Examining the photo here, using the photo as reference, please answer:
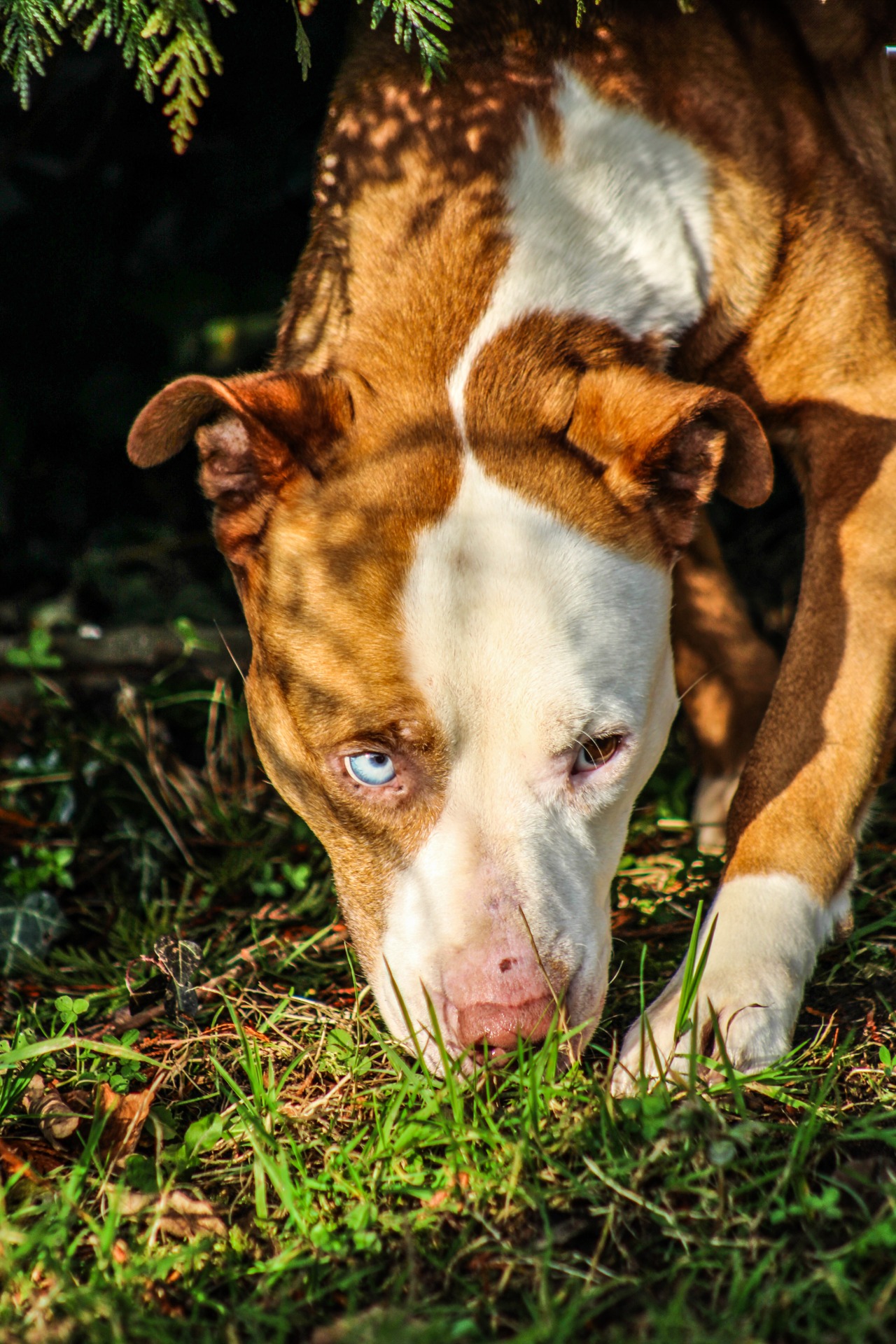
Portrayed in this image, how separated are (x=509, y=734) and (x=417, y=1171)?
0.79 meters

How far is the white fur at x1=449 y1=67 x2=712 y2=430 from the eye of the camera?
267cm

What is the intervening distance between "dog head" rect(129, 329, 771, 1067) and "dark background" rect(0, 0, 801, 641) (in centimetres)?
175

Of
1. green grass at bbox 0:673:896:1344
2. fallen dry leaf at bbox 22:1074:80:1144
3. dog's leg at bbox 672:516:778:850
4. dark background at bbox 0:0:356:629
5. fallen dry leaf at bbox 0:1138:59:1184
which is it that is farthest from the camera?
dark background at bbox 0:0:356:629

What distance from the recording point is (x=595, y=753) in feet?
7.82

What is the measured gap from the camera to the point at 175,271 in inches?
171

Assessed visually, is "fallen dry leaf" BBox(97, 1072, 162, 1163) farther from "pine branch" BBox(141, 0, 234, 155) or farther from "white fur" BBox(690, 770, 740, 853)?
"pine branch" BBox(141, 0, 234, 155)

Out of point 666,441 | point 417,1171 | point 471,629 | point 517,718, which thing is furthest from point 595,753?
point 417,1171

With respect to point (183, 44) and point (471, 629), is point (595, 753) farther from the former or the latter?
point (183, 44)

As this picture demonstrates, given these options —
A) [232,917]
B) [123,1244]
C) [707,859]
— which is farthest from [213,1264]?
[707,859]

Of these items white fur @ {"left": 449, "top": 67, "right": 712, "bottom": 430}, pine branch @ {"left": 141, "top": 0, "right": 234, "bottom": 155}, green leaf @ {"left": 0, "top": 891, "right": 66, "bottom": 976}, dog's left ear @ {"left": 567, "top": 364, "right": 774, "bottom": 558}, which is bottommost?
green leaf @ {"left": 0, "top": 891, "right": 66, "bottom": 976}

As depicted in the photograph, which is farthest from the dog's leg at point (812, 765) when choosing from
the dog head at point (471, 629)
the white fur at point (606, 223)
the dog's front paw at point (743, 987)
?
the white fur at point (606, 223)

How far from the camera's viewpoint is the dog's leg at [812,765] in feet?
7.48

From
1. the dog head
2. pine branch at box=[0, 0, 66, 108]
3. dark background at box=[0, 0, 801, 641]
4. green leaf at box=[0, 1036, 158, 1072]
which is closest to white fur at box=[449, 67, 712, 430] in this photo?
the dog head

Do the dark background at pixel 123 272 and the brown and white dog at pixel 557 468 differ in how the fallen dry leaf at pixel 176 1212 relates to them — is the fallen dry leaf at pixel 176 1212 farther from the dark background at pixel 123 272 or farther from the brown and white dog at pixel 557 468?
the dark background at pixel 123 272
